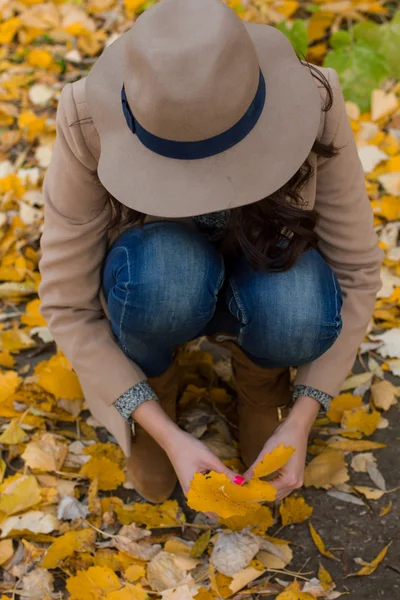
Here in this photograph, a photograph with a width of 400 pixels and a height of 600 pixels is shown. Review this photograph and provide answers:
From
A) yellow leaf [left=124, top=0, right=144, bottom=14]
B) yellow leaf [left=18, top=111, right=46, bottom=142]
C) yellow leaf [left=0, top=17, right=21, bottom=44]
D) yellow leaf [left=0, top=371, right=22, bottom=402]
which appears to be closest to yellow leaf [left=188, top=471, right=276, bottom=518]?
yellow leaf [left=0, top=371, right=22, bottom=402]

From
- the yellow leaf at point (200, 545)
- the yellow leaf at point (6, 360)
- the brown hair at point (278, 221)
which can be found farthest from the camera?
the yellow leaf at point (6, 360)

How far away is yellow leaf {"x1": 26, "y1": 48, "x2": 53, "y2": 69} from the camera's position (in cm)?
278

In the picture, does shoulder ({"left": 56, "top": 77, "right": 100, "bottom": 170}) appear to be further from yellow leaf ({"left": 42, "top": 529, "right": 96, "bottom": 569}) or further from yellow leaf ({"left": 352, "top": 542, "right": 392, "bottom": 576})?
yellow leaf ({"left": 352, "top": 542, "right": 392, "bottom": 576})

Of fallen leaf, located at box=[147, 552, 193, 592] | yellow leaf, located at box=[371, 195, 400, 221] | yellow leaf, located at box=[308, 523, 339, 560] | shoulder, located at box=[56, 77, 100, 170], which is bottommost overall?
fallen leaf, located at box=[147, 552, 193, 592]

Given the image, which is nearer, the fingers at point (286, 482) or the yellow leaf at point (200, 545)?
the fingers at point (286, 482)

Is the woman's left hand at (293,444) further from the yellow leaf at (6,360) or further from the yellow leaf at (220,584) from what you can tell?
the yellow leaf at (6,360)

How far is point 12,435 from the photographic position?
5.32ft

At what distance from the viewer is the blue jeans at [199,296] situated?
1.29 m

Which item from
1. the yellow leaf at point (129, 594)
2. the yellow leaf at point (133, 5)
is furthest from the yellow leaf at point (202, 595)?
the yellow leaf at point (133, 5)

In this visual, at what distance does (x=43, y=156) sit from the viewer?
243 cm

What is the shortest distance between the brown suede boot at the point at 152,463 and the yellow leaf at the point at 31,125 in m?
1.30

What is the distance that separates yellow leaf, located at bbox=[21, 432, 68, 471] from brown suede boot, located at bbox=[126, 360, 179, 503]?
164 mm

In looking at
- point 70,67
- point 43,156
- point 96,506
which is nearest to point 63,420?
point 96,506

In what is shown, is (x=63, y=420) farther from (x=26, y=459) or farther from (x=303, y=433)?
(x=303, y=433)
